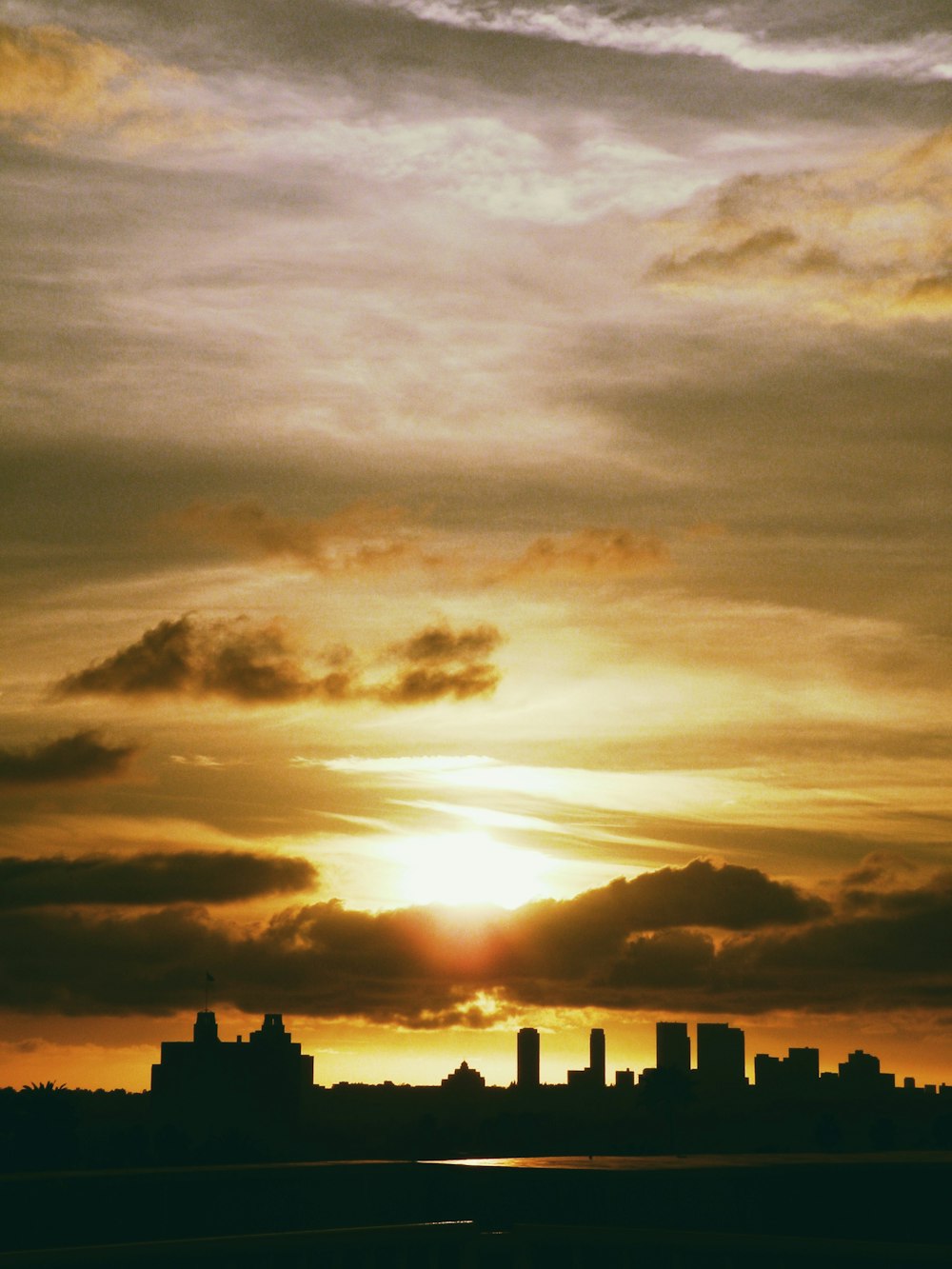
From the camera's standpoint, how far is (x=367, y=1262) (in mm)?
68562

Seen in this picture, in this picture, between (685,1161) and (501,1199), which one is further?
(685,1161)

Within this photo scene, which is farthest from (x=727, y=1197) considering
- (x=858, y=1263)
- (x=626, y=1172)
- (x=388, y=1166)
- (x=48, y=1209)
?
(x=48, y=1209)

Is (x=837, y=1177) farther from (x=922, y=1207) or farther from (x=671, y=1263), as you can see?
(x=671, y=1263)

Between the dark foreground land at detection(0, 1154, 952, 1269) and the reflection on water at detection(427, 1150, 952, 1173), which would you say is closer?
the dark foreground land at detection(0, 1154, 952, 1269)

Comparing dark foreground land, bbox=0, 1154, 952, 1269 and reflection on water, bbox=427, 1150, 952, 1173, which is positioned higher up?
reflection on water, bbox=427, 1150, 952, 1173

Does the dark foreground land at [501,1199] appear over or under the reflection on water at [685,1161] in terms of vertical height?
under

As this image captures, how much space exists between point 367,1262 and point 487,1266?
671 centimetres

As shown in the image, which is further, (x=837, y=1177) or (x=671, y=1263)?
(x=837, y=1177)

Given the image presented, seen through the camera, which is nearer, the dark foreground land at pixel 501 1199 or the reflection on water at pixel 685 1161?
the dark foreground land at pixel 501 1199

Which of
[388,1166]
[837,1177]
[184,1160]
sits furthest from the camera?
[184,1160]

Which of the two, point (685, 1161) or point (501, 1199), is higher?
point (685, 1161)

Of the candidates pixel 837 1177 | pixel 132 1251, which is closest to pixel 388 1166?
pixel 837 1177

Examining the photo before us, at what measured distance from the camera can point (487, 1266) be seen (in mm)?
72750

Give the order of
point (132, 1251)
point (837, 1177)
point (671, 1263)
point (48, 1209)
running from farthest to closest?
point (837, 1177)
point (48, 1209)
point (671, 1263)
point (132, 1251)
